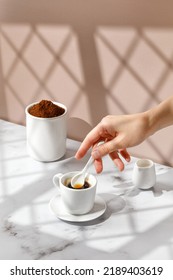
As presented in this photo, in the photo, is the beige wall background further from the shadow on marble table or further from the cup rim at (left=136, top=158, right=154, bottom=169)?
the shadow on marble table

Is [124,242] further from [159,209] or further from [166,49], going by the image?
[166,49]

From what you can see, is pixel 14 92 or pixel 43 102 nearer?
pixel 43 102

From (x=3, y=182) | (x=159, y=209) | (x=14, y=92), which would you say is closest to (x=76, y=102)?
(x=14, y=92)

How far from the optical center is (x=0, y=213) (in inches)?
58.7

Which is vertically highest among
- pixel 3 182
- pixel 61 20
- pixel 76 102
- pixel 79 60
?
pixel 61 20

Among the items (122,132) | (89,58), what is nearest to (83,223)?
(122,132)

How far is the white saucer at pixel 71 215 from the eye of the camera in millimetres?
1450

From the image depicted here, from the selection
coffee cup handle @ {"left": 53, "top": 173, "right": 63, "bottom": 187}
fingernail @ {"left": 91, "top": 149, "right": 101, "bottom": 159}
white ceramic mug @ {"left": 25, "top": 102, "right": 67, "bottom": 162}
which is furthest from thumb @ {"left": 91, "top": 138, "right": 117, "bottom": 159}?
white ceramic mug @ {"left": 25, "top": 102, "right": 67, "bottom": 162}

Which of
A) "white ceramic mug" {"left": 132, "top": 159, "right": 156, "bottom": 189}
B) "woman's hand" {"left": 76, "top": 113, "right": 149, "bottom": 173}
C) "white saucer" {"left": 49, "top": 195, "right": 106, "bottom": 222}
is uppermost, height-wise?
"woman's hand" {"left": 76, "top": 113, "right": 149, "bottom": 173}

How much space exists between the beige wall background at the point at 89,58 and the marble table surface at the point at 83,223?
0.17 meters

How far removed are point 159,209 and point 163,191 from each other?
0.09 meters

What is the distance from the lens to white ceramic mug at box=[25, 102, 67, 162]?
1.69 m

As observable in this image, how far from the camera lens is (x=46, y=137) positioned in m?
1.70

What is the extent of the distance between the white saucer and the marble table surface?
0.01m
